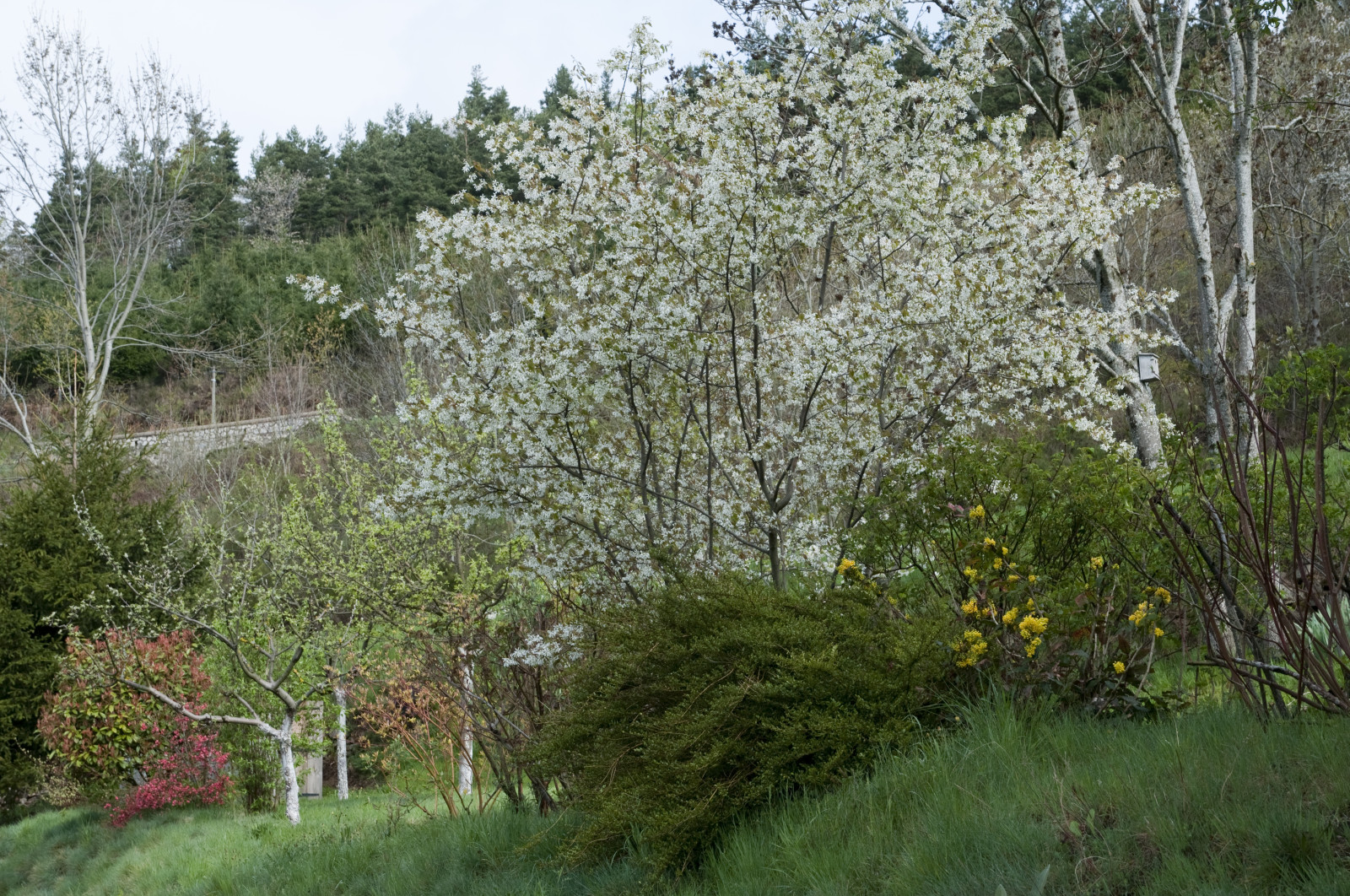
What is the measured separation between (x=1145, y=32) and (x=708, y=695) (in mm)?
5047

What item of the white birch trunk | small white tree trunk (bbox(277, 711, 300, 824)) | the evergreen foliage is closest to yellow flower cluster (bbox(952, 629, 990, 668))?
the white birch trunk

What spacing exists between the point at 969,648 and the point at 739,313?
325 centimetres

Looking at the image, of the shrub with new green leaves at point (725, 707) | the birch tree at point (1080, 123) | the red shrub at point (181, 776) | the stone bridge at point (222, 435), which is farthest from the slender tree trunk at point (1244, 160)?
the stone bridge at point (222, 435)

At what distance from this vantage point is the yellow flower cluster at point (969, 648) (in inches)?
151

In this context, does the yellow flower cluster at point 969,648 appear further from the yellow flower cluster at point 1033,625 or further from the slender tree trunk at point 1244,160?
the slender tree trunk at point 1244,160

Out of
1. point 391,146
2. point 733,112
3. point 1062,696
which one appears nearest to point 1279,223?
point 733,112

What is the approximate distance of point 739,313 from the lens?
6582 millimetres

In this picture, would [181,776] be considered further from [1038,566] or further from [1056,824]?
[1056,824]

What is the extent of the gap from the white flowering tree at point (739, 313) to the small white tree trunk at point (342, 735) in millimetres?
7008

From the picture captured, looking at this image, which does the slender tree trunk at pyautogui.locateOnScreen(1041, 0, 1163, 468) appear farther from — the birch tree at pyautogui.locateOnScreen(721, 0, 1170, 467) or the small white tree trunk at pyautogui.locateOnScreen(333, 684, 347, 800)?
the small white tree trunk at pyautogui.locateOnScreen(333, 684, 347, 800)

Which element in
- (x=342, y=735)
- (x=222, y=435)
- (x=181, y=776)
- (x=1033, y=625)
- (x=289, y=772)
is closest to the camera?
(x=1033, y=625)

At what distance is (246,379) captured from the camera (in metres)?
29.5

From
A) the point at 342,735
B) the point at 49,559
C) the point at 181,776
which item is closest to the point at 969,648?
the point at 181,776

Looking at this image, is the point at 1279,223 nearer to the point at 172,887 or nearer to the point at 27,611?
the point at 172,887
